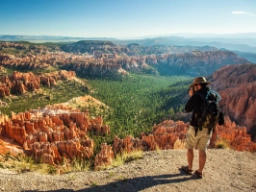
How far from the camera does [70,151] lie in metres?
22.7

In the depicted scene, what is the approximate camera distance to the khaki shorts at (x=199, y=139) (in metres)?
6.20

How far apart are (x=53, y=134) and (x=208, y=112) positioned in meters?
24.0

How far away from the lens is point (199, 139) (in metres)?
6.33

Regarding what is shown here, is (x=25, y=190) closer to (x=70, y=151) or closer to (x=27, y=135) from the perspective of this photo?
(x=70, y=151)

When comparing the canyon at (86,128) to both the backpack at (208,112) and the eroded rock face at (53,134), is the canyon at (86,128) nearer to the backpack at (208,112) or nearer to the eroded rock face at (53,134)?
the eroded rock face at (53,134)

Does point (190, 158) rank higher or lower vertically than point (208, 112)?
lower

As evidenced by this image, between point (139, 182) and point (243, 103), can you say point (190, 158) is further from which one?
point (243, 103)

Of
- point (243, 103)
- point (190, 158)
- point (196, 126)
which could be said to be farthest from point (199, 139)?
point (243, 103)

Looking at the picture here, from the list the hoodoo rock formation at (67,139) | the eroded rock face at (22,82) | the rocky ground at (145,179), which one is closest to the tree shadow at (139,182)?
the rocky ground at (145,179)

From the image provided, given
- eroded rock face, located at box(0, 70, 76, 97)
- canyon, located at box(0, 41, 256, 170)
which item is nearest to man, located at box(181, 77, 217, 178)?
canyon, located at box(0, 41, 256, 170)

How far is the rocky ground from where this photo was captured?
5836mm

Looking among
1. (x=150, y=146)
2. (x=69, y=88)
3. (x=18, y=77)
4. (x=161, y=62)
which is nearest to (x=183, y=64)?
(x=161, y=62)

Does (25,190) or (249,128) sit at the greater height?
(25,190)

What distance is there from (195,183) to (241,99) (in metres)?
34.9
